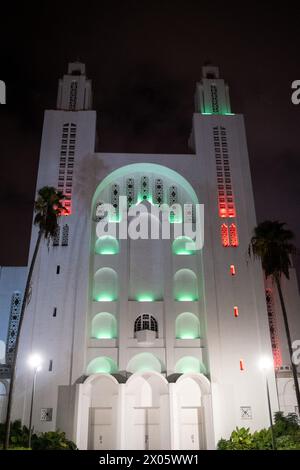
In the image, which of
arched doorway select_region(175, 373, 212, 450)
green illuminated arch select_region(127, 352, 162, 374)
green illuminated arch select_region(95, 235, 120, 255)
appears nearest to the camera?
arched doorway select_region(175, 373, 212, 450)

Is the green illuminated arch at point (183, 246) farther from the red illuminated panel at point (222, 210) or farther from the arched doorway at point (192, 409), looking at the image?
the arched doorway at point (192, 409)

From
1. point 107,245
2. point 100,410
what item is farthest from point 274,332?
point 100,410

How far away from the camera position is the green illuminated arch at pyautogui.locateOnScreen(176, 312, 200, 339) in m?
35.2

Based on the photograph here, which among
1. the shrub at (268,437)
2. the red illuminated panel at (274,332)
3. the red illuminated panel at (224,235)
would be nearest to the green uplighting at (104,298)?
the red illuminated panel at (224,235)

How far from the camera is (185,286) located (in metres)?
36.8

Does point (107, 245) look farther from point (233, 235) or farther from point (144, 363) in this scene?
point (233, 235)

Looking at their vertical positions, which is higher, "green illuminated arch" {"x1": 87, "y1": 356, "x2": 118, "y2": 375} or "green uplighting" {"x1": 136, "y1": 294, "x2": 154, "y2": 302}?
"green uplighting" {"x1": 136, "y1": 294, "x2": 154, "y2": 302}

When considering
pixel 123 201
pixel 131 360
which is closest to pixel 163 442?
pixel 131 360

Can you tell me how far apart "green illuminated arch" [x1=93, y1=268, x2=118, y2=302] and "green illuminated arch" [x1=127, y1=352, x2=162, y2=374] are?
206 inches

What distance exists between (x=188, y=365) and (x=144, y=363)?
3544mm

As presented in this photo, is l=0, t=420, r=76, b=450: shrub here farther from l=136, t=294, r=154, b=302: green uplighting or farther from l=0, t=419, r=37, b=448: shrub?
l=136, t=294, r=154, b=302: green uplighting

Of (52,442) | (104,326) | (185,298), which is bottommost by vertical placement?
(52,442)

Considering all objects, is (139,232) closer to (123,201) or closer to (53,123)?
(123,201)

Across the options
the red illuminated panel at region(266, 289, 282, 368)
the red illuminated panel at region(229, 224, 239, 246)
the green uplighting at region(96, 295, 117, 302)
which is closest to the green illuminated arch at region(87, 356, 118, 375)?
the green uplighting at region(96, 295, 117, 302)
